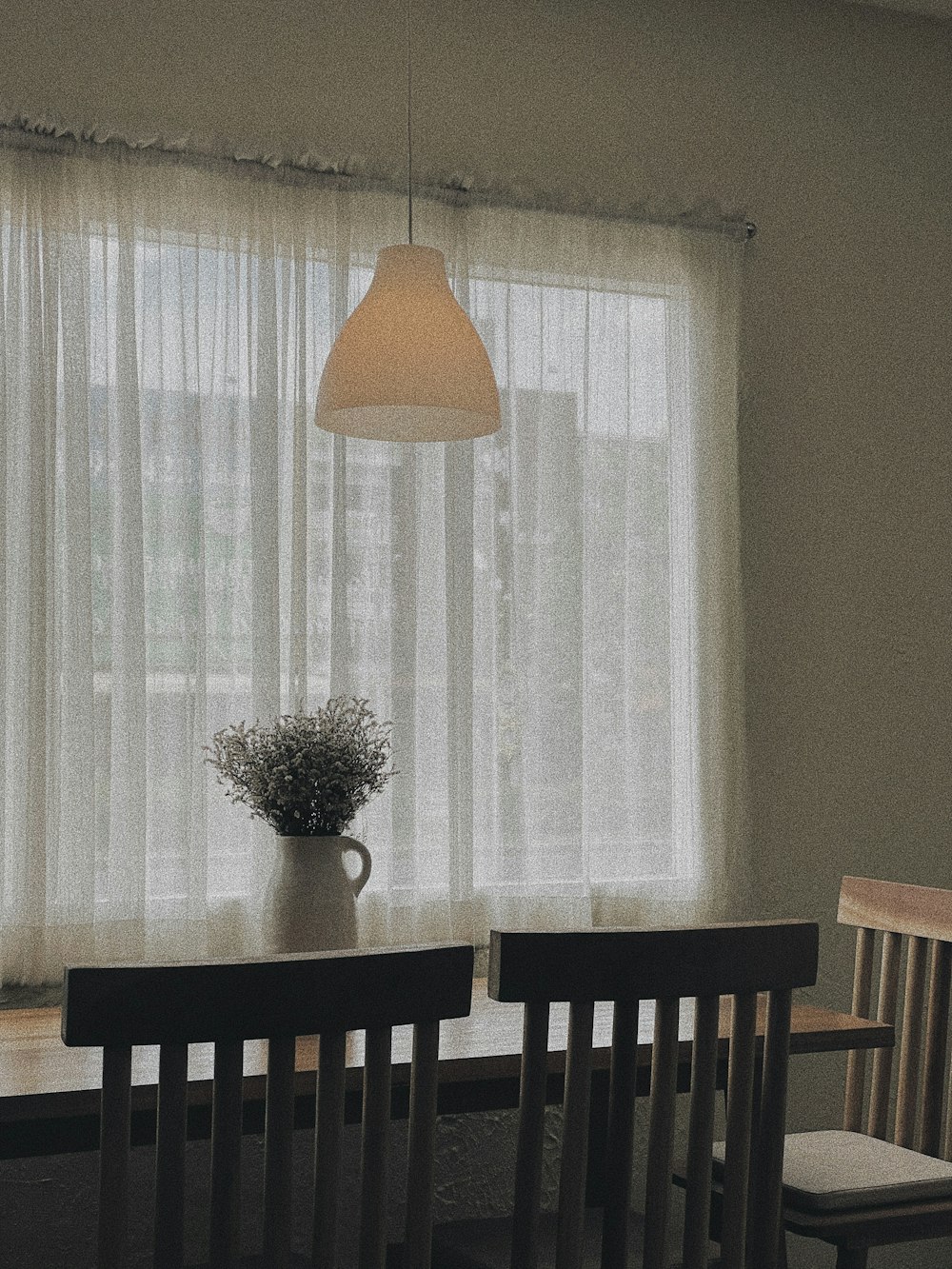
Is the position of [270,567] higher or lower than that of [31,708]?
higher

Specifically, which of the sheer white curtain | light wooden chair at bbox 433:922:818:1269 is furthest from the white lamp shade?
light wooden chair at bbox 433:922:818:1269

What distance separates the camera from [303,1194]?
2.70m

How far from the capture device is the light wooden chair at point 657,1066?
5.05 feet

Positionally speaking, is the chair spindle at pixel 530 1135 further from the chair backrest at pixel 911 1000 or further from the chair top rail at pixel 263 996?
the chair backrest at pixel 911 1000

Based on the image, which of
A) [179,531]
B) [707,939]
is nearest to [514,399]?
[179,531]

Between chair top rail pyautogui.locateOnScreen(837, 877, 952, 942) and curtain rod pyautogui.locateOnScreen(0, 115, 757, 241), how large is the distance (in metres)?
1.54

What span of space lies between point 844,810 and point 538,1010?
183 cm

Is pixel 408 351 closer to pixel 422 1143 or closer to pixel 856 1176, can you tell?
pixel 422 1143

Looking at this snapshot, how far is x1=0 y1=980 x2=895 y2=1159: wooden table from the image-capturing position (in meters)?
1.69

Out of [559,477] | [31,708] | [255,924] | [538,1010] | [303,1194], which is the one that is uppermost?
[559,477]

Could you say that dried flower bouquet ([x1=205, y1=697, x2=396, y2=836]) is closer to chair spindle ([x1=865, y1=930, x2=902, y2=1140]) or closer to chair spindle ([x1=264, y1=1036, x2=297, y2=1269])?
chair spindle ([x1=264, y1=1036, x2=297, y2=1269])

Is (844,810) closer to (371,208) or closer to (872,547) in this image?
(872,547)

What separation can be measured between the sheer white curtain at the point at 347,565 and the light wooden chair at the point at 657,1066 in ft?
3.96

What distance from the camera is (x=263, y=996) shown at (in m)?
1.37
